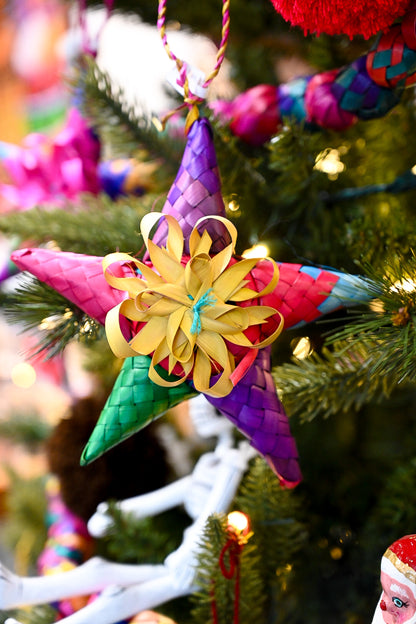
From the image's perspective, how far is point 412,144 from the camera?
1.63ft

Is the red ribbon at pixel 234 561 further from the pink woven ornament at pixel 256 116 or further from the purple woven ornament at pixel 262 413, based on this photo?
the pink woven ornament at pixel 256 116

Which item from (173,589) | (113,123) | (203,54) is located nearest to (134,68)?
(203,54)

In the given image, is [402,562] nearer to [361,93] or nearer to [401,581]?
[401,581]

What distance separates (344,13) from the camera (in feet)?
0.96

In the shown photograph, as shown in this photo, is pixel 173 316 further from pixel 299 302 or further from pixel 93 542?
pixel 93 542

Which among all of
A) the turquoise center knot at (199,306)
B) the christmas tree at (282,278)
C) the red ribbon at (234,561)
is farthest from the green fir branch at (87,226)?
the red ribbon at (234,561)

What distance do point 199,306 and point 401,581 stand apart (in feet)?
0.54

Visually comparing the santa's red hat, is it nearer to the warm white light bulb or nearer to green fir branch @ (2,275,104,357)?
the warm white light bulb

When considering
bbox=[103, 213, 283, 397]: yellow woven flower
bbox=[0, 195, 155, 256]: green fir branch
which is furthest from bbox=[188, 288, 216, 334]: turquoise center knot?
bbox=[0, 195, 155, 256]: green fir branch

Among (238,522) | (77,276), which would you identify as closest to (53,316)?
(77,276)

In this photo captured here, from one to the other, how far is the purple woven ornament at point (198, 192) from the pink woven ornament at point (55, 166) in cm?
32

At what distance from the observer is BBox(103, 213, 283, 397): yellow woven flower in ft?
0.94

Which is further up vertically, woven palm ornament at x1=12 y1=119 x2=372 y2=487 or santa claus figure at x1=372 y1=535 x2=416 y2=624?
woven palm ornament at x1=12 y1=119 x2=372 y2=487

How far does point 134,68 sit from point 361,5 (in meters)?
0.80
